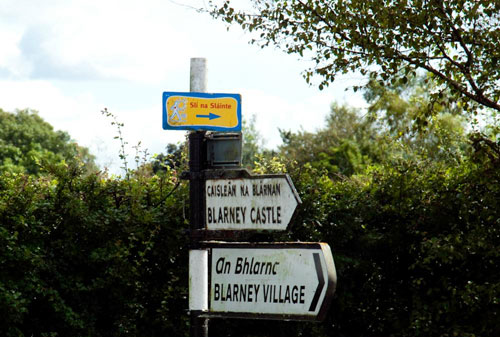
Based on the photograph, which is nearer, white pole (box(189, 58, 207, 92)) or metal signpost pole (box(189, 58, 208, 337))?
metal signpost pole (box(189, 58, 208, 337))

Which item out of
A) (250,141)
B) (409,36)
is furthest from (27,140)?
(409,36)

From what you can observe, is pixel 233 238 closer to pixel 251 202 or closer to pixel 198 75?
pixel 251 202

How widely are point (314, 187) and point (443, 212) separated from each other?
1647mm

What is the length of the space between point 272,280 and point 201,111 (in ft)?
4.68

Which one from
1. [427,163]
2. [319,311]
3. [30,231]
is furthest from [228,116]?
[427,163]

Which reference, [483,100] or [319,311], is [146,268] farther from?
[483,100]

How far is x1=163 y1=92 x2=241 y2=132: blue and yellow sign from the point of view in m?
5.89

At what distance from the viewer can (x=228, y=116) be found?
594cm

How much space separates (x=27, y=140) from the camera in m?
60.3

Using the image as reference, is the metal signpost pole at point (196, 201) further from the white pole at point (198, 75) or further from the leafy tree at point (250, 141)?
the leafy tree at point (250, 141)

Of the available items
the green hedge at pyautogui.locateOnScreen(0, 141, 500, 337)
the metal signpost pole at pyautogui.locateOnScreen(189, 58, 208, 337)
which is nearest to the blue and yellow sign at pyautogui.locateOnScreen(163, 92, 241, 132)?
the metal signpost pole at pyautogui.locateOnScreen(189, 58, 208, 337)

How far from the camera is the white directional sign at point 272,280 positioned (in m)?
5.16

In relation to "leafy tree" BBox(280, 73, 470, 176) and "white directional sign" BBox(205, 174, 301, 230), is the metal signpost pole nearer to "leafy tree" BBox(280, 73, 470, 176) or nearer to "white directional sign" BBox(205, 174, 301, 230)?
"white directional sign" BBox(205, 174, 301, 230)

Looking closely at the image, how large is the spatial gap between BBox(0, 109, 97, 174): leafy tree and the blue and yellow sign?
50.5 metres
